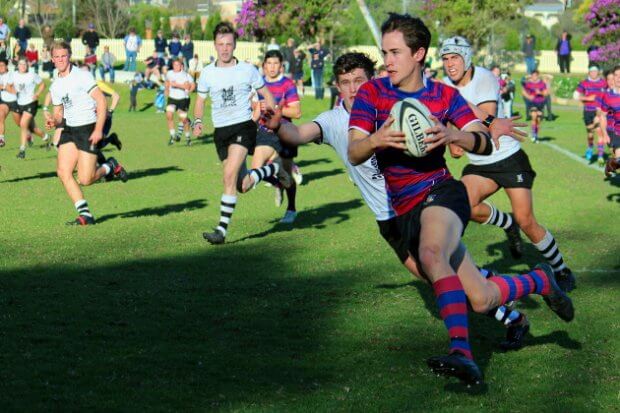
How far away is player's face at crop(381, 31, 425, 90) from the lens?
6.66 meters

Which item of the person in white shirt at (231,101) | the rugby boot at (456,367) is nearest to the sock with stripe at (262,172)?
the person in white shirt at (231,101)

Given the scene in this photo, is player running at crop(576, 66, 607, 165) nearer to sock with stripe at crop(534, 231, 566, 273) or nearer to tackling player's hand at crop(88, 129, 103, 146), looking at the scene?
tackling player's hand at crop(88, 129, 103, 146)

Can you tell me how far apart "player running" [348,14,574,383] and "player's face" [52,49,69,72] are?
25.0ft

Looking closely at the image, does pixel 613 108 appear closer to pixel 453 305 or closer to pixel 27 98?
pixel 453 305

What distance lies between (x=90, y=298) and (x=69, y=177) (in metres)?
4.84

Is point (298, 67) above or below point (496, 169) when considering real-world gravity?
below

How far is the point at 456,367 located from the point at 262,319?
2.66 metres

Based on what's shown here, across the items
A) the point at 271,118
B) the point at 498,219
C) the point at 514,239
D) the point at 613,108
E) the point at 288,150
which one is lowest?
the point at 514,239

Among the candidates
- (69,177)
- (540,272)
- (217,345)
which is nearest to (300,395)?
(217,345)

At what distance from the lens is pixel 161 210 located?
51.8 feet

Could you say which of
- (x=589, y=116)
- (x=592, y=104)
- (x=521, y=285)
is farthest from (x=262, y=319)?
(x=592, y=104)

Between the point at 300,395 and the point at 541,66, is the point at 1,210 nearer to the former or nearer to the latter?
the point at 300,395

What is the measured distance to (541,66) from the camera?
7694 centimetres

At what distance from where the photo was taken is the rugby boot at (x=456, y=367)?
6.00m
